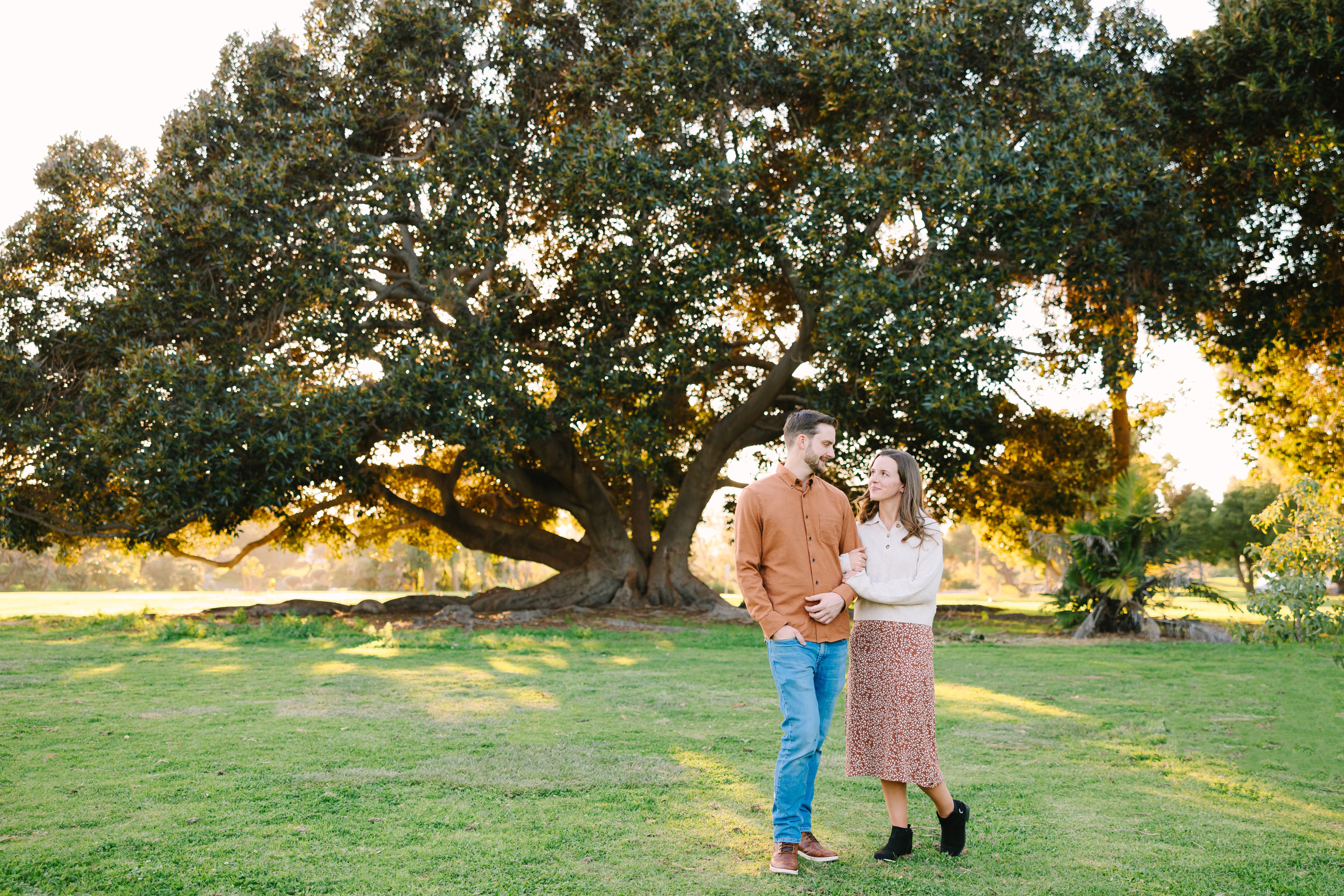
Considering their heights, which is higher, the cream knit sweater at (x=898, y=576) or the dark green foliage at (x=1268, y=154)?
the dark green foliage at (x=1268, y=154)

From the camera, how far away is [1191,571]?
1573cm

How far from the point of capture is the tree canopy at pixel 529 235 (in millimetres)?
13797

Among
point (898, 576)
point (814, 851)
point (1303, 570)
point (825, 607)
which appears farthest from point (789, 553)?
point (1303, 570)

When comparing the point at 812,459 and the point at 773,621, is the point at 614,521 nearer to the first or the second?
the point at 812,459

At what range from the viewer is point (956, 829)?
4438 mm

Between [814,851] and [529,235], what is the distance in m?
14.0

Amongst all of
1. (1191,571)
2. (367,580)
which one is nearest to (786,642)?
(1191,571)

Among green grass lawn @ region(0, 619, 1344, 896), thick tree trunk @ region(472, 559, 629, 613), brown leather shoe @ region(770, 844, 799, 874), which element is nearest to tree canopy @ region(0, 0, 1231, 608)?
thick tree trunk @ region(472, 559, 629, 613)

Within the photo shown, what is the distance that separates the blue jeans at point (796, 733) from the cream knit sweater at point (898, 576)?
286mm

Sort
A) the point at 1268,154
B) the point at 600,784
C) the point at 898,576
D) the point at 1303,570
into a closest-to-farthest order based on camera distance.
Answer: the point at 898,576
the point at 1303,570
the point at 600,784
the point at 1268,154

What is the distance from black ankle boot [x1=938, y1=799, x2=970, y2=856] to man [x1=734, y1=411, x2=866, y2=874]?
1.69 ft

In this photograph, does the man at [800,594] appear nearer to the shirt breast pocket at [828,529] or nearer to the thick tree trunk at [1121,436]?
the shirt breast pocket at [828,529]

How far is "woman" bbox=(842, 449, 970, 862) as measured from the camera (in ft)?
14.5

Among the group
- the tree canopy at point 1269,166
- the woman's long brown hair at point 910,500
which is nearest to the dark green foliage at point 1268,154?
the tree canopy at point 1269,166
